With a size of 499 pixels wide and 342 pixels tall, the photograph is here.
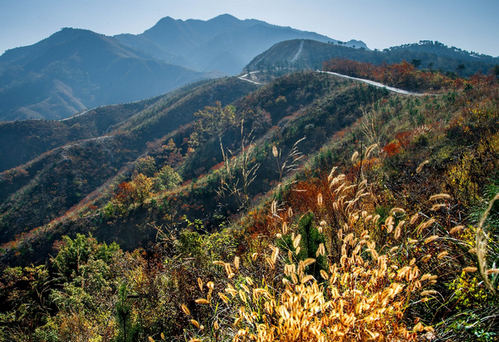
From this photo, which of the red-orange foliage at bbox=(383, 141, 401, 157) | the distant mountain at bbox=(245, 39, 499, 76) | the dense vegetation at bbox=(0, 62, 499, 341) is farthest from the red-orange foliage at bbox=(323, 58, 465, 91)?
the distant mountain at bbox=(245, 39, 499, 76)

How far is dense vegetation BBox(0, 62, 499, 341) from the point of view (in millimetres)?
1694

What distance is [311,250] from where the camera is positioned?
2666 millimetres

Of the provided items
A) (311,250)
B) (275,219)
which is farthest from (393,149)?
(311,250)

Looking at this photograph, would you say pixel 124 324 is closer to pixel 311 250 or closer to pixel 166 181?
pixel 311 250

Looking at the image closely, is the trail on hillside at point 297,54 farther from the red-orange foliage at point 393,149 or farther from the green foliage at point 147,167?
the red-orange foliage at point 393,149

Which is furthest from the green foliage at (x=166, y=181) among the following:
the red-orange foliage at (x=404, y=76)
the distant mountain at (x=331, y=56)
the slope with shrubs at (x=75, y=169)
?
the distant mountain at (x=331, y=56)

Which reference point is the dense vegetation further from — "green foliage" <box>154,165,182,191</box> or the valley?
"green foliage" <box>154,165,182,191</box>

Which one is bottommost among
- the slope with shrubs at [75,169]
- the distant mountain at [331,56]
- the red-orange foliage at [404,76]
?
the slope with shrubs at [75,169]

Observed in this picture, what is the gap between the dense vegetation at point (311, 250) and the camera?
169 centimetres

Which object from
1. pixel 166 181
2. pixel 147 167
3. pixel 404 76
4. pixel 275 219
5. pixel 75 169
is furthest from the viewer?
pixel 75 169

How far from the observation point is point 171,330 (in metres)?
3.43

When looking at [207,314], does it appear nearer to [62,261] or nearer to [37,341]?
[37,341]

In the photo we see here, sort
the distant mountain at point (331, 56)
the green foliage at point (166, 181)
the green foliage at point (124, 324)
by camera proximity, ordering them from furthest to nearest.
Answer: the distant mountain at point (331, 56) → the green foliage at point (166, 181) → the green foliage at point (124, 324)

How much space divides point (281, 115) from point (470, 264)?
38281 mm
